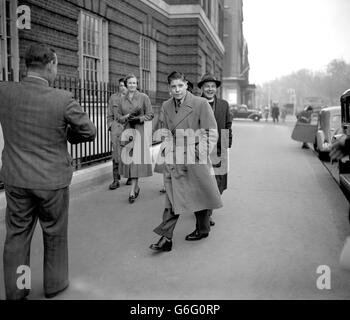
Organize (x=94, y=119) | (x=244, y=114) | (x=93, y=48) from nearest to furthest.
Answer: (x=94, y=119)
(x=93, y=48)
(x=244, y=114)

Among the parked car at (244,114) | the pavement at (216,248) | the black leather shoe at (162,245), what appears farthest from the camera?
the parked car at (244,114)

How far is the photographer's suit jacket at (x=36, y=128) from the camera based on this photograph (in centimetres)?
360

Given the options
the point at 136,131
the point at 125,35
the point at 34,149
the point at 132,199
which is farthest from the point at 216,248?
the point at 125,35

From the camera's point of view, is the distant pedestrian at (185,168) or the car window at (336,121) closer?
the distant pedestrian at (185,168)

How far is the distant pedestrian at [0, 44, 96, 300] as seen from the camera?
3604 mm

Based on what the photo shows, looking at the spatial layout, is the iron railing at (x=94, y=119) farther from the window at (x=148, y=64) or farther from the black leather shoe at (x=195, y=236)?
the window at (x=148, y=64)

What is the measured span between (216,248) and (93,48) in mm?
9556

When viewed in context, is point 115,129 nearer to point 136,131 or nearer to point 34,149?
point 136,131

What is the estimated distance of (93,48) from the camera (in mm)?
13398

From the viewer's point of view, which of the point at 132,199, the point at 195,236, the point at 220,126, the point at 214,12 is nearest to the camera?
the point at 195,236

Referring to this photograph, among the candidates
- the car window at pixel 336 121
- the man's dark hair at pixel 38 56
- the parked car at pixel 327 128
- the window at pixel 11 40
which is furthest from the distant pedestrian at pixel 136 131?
the car window at pixel 336 121

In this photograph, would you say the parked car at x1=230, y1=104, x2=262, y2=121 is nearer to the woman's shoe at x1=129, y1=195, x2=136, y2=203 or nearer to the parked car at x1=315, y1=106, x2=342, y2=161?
the parked car at x1=315, y1=106, x2=342, y2=161

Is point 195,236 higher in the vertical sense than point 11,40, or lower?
lower
